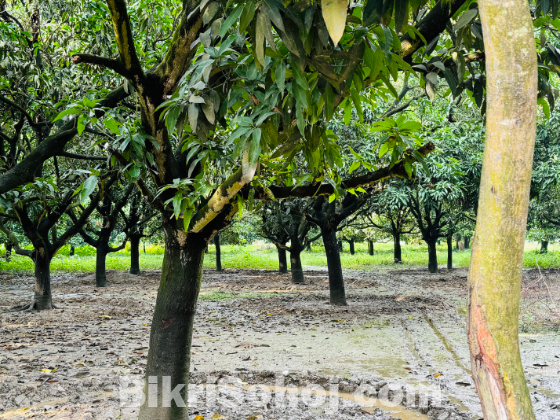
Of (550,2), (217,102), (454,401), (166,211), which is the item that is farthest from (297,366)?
(550,2)

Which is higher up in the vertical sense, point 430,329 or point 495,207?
point 495,207

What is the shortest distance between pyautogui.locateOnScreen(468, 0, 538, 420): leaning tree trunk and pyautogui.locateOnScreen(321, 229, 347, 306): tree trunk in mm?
9160

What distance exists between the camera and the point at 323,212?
1051cm

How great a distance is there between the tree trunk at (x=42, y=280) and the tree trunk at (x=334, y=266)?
6364 millimetres

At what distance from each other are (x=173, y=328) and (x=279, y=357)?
3.15 meters

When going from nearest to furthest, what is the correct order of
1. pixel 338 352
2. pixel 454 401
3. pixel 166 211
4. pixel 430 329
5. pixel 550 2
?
pixel 550 2, pixel 166 211, pixel 454 401, pixel 338 352, pixel 430 329

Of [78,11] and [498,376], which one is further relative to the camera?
[78,11]

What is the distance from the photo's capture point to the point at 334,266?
10.4m

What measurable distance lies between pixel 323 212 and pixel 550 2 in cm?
863

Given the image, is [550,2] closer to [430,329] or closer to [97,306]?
[430,329]

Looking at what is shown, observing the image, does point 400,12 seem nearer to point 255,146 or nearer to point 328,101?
point 328,101

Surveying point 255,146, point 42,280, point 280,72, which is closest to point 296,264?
point 42,280

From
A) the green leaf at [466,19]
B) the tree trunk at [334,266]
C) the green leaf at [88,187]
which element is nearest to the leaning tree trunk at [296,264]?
the tree trunk at [334,266]

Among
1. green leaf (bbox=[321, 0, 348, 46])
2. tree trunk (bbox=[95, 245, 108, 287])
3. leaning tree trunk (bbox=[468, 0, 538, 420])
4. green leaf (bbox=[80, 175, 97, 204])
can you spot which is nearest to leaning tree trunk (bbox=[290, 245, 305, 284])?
tree trunk (bbox=[95, 245, 108, 287])
